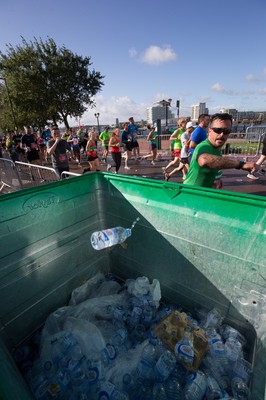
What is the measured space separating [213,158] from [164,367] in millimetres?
2071

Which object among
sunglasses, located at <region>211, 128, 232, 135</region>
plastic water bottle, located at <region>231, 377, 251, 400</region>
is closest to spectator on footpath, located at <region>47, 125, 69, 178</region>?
sunglasses, located at <region>211, 128, 232, 135</region>

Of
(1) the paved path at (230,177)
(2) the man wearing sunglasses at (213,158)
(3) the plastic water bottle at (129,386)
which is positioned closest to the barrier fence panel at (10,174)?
(1) the paved path at (230,177)

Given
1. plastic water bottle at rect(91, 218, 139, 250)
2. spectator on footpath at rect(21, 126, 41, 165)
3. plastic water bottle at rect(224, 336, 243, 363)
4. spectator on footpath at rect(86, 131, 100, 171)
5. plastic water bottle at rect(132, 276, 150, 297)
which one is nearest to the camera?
plastic water bottle at rect(224, 336, 243, 363)

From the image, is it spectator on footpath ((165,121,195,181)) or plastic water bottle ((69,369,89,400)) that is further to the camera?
spectator on footpath ((165,121,195,181))

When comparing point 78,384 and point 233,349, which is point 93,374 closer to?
point 78,384

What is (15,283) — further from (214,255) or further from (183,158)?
(183,158)

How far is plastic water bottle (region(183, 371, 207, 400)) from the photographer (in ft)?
5.59

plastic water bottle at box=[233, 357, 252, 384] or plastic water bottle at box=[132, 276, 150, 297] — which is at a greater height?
plastic water bottle at box=[132, 276, 150, 297]

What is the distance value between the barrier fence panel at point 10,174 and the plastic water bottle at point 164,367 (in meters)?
5.47

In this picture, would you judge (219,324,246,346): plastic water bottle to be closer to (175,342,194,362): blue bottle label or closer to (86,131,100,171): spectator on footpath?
(175,342,194,362): blue bottle label

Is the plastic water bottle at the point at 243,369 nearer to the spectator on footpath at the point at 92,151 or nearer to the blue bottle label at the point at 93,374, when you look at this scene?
the blue bottle label at the point at 93,374

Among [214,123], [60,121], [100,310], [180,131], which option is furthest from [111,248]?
[60,121]

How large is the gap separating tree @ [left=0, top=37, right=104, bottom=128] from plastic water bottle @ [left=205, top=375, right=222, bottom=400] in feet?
94.5

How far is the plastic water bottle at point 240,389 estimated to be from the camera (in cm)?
174
